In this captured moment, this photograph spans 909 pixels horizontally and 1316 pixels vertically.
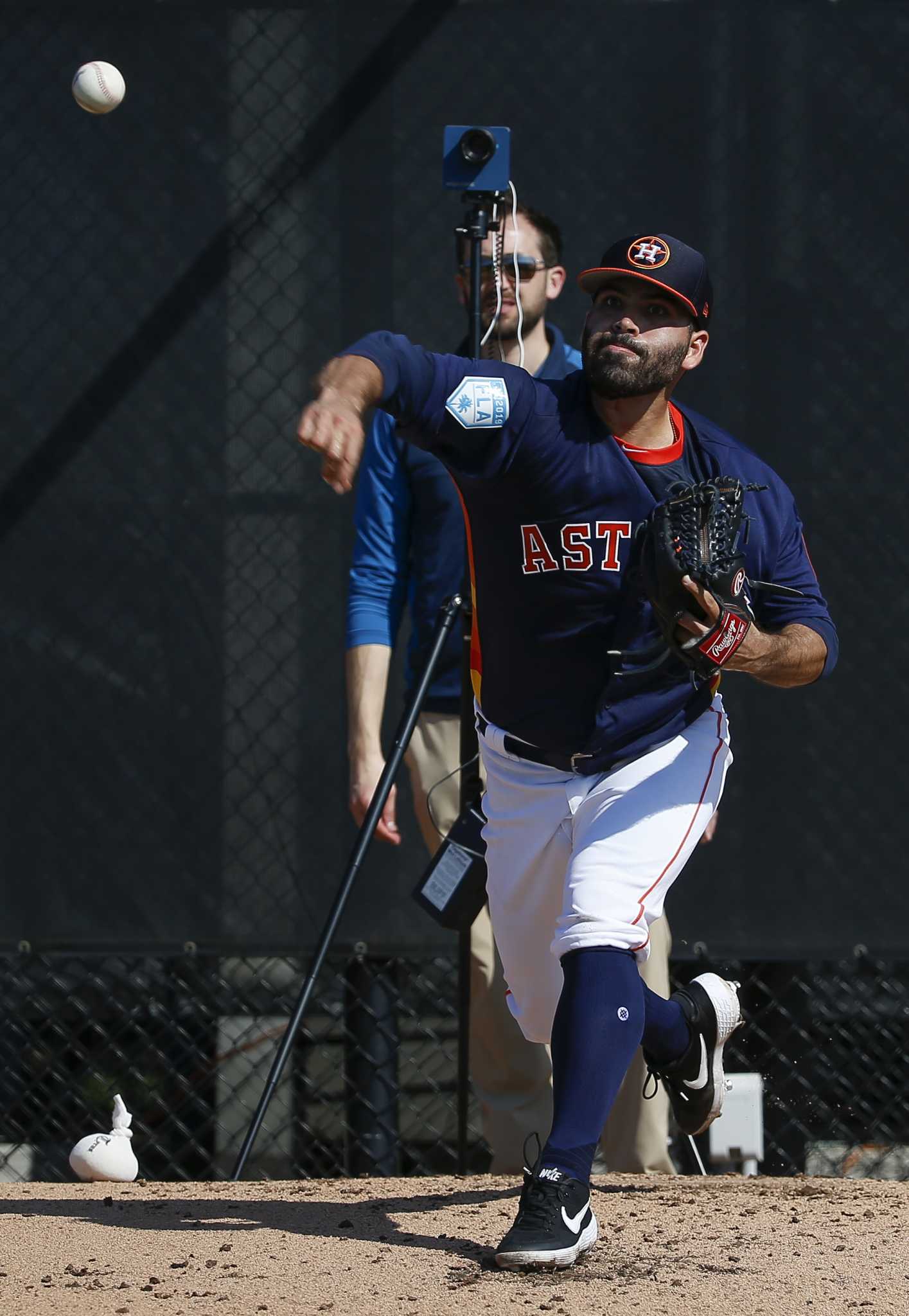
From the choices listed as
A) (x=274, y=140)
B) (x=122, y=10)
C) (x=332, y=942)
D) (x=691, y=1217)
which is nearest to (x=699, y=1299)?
(x=691, y=1217)

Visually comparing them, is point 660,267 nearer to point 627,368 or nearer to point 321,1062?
point 627,368

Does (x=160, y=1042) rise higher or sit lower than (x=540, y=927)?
lower

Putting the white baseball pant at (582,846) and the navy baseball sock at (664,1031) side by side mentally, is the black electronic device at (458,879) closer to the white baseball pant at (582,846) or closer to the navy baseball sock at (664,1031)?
the white baseball pant at (582,846)

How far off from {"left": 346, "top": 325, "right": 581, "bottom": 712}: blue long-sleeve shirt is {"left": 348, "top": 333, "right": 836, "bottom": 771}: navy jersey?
852mm

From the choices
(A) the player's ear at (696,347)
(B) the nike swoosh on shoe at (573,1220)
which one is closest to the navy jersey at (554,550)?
(A) the player's ear at (696,347)

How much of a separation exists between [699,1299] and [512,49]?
3033 millimetres

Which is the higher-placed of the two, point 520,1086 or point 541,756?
point 541,756

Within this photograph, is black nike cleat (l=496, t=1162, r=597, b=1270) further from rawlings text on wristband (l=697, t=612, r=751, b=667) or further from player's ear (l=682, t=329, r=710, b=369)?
player's ear (l=682, t=329, r=710, b=369)

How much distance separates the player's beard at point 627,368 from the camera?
2.85m

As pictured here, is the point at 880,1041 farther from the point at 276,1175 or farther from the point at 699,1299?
the point at 699,1299

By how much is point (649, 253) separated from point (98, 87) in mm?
1575

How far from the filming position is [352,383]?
248cm

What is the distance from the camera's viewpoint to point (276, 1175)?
3.93 meters

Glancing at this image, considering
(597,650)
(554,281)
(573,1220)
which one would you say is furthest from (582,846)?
(554,281)
